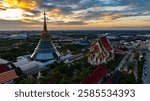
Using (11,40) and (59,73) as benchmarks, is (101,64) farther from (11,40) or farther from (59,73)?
(11,40)

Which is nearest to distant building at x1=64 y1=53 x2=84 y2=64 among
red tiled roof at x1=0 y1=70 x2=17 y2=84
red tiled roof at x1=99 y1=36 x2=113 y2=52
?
red tiled roof at x1=99 y1=36 x2=113 y2=52

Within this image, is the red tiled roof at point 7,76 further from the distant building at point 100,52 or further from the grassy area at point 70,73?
the distant building at point 100,52

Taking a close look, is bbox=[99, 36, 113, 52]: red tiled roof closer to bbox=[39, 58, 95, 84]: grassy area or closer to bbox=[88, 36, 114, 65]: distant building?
bbox=[88, 36, 114, 65]: distant building

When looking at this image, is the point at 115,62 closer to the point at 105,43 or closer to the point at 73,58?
the point at 105,43

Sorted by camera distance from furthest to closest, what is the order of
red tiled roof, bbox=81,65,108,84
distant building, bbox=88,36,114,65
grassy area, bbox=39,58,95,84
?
distant building, bbox=88,36,114,65 → grassy area, bbox=39,58,95,84 → red tiled roof, bbox=81,65,108,84

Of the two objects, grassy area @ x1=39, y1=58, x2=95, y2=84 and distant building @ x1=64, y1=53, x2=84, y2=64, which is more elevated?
distant building @ x1=64, y1=53, x2=84, y2=64
